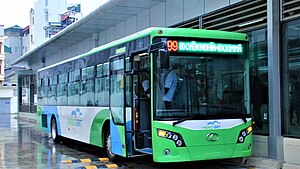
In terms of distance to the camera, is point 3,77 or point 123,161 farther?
point 3,77

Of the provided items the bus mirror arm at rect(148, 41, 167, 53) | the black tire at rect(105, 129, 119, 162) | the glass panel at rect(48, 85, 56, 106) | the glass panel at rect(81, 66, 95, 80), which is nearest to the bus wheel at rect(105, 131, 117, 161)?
the black tire at rect(105, 129, 119, 162)

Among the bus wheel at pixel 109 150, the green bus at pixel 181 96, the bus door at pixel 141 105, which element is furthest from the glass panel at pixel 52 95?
the bus door at pixel 141 105

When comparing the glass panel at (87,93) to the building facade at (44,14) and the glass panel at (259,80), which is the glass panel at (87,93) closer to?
the glass panel at (259,80)

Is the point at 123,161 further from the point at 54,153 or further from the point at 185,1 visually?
the point at 185,1

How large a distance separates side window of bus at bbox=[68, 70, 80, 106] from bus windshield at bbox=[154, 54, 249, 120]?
5932mm

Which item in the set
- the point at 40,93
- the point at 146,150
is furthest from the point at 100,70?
the point at 40,93

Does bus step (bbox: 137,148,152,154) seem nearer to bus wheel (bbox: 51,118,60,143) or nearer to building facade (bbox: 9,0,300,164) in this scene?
building facade (bbox: 9,0,300,164)

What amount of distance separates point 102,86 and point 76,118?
8.65ft

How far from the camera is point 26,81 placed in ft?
137

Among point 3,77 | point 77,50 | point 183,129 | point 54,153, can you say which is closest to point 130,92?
point 183,129

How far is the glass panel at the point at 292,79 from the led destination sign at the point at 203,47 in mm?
1694

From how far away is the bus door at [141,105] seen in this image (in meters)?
9.45

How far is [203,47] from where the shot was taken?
874cm

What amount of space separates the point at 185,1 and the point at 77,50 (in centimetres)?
1267
